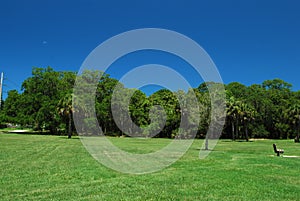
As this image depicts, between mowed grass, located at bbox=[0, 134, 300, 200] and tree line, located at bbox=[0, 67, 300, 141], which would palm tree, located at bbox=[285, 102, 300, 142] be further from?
mowed grass, located at bbox=[0, 134, 300, 200]

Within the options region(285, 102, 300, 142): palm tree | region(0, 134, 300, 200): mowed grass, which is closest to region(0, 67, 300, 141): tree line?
region(285, 102, 300, 142): palm tree

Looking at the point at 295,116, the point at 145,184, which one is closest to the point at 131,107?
the point at 295,116

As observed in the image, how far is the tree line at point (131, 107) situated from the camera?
63.3 metres

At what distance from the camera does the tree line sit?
63.3m

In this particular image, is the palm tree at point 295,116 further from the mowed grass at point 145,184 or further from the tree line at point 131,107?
the mowed grass at point 145,184

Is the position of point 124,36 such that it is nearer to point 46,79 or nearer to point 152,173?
point 152,173

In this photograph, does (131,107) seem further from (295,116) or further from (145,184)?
(145,184)

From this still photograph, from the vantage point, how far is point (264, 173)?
13.0 m

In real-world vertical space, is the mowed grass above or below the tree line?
below

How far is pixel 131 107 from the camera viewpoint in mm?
68062

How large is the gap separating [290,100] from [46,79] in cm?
5731

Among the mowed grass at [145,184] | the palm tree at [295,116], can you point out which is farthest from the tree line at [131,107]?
the mowed grass at [145,184]

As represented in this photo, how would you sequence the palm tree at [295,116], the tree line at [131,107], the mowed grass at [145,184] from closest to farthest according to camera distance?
the mowed grass at [145,184] < the palm tree at [295,116] < the tree line at [131,107]

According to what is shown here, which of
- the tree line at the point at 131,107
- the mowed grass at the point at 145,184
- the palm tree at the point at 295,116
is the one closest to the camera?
the mowed grass at the point at 145,184
